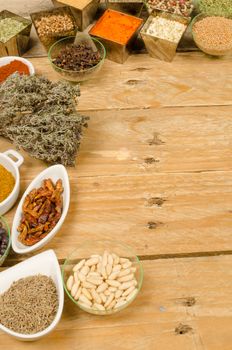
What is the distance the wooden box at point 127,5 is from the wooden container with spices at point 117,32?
3cm

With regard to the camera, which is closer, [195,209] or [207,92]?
[195,209]

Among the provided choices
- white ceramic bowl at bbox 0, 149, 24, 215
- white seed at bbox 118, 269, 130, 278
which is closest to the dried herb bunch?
white ceramic bowl at bbox 0, 149, 24, 215

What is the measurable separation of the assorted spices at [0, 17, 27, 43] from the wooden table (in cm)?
11

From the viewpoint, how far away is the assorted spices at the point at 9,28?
1.71 metres

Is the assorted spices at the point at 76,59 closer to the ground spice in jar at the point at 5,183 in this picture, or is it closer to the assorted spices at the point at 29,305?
the ground spice in jar at the point at 5,183

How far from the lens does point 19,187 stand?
4.40 feet

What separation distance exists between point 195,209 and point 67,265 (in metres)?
0.41

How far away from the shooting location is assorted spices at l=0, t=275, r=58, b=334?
105 cm

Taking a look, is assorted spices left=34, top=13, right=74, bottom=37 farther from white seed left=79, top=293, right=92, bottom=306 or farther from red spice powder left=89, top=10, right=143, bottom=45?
white seed left=79, top=293, right=92, bottom=306

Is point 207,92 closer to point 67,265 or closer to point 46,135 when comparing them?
point 46,135

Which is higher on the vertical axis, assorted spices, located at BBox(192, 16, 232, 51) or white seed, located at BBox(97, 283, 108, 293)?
assorted spices, located at BBox(192, 16, 232, 51)

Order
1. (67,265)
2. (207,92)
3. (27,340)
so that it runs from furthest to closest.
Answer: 1. (207,92)
2. (67,265)
3. (27,340)

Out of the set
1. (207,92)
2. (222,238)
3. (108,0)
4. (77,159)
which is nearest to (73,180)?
(77,159)

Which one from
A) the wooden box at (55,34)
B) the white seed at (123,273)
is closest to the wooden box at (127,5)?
the wooden box at (55,34)
